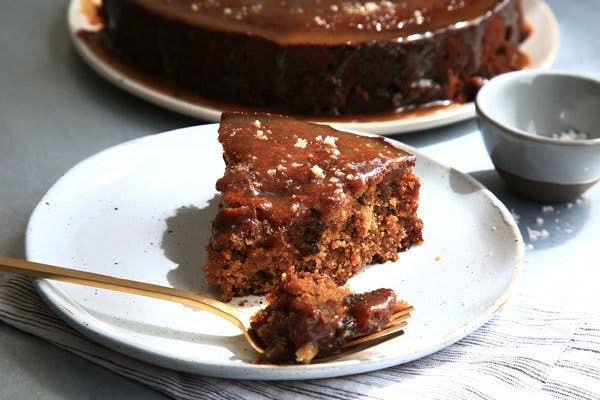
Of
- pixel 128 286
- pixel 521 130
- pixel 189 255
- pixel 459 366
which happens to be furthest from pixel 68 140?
pixel 459 366

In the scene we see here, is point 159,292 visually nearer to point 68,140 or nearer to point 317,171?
point 317,171

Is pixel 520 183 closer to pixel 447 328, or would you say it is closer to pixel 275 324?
pixel 447 328

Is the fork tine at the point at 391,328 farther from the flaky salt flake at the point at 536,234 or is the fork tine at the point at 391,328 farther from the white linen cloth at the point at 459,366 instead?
the flaky salt flake at the point at 536,234

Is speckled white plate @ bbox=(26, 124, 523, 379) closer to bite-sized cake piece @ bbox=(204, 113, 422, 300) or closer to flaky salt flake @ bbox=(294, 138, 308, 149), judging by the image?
bite-sized cake piece @ bbox=(204, 113, 422, 300)

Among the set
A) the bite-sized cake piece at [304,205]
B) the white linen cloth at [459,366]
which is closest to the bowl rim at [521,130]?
the bite-sized cake piece at [304,205]

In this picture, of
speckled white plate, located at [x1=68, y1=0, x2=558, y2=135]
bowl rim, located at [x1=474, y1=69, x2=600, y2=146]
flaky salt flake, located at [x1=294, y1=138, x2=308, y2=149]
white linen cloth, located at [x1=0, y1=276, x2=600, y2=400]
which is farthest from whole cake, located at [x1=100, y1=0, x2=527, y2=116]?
white linen cloth, located at [x1=0, y1=276, x2=600, y2=400]
